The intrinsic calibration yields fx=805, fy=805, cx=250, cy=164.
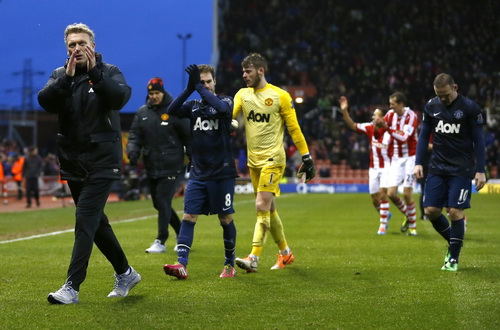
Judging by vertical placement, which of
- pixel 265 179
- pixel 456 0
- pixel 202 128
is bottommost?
pixel 265 179

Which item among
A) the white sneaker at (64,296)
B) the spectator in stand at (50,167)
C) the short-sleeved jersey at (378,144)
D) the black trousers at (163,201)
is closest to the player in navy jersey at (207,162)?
the white sneaker at (64,296)

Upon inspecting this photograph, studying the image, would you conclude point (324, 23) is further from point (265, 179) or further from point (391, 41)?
point (265, 179)

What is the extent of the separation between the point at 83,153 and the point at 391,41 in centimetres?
3841

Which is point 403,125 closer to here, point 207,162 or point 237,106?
point 237,106

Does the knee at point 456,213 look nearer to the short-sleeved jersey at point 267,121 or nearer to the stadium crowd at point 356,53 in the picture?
the short-sleeved jersey at point 267,121

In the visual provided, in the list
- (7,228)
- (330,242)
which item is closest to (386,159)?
(330,242)

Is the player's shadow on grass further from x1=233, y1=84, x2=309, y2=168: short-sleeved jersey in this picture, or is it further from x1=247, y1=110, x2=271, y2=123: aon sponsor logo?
x1=247, y1=110, x2=271, y2=123: aon sponsor logo

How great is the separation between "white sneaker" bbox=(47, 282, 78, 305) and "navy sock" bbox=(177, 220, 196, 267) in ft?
5.61

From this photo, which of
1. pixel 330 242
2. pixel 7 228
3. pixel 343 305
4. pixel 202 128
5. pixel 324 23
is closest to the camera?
pixel 343 305

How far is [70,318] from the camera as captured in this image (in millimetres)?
5812

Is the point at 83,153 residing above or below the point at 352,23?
below

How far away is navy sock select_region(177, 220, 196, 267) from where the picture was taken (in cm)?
800

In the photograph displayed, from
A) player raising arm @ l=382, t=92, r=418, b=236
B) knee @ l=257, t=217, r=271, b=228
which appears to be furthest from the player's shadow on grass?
player raising arm @ l=382, t=92, r=418, b=236

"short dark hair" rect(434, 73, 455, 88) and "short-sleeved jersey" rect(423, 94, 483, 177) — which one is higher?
"short dark hair" rect(434, 73, 455, 88)
